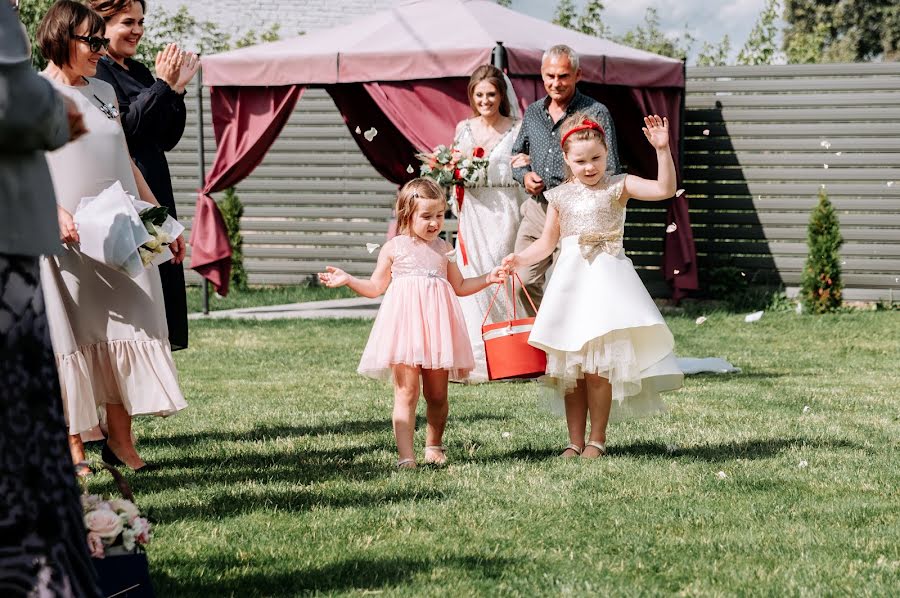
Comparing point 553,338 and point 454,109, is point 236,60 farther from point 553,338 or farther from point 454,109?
point 553,338

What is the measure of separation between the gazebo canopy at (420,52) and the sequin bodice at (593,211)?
4.18m

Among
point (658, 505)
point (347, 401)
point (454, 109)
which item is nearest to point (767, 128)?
point (454, 109)

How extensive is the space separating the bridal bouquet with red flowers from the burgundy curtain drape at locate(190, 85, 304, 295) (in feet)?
10.2

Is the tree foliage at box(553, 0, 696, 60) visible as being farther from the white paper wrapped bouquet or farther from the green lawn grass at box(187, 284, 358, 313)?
the white paper wrapped bouquet

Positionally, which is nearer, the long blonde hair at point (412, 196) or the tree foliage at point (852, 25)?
the long blonde hair at point (412, 196)

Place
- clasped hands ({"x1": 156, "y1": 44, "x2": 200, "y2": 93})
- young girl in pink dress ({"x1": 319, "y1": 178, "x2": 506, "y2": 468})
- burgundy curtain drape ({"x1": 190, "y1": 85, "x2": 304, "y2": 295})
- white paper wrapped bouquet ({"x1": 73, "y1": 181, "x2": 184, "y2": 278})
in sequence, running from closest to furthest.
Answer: white paper wrapped bouquet ({"x1": 73, "y1": 181, "x2": 184, "y2": 278})
clasped hands ({"x1": 156, "y1": 44, "x2": 200, "y2": 93})
young girl in pink dress ({"x1": 319, "y1": 178, "x2": 506, "y2": 468})
burgundy curtain drape ({"x1": 190, "y1": 85, "x2": 304, "y2": 295})

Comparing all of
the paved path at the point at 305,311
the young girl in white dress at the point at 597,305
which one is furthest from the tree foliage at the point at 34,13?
the young girl in white dress at the point at 597,305

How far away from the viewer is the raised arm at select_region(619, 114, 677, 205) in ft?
15.6

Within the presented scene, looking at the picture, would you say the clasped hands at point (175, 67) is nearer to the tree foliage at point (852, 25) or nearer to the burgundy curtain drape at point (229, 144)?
the burgundy curtain drape at point (229, 144)

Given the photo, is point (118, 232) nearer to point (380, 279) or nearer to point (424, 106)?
point (380, 279)

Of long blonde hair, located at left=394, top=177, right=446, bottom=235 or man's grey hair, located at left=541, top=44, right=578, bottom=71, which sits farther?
man's grey hair, located at left=541, top=44, right=578, bottom=71

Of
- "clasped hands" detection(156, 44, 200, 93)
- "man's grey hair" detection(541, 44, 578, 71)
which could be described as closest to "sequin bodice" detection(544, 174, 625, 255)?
"man's grey hair" detection(541, 44, 578, 71)

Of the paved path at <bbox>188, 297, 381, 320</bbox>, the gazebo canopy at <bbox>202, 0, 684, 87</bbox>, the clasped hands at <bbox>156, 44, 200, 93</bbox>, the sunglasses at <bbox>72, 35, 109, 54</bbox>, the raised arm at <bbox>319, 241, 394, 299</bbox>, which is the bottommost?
the paved path at <bbox>188, 297, 381, 320</bbox>

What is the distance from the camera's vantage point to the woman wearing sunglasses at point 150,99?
474 cm
